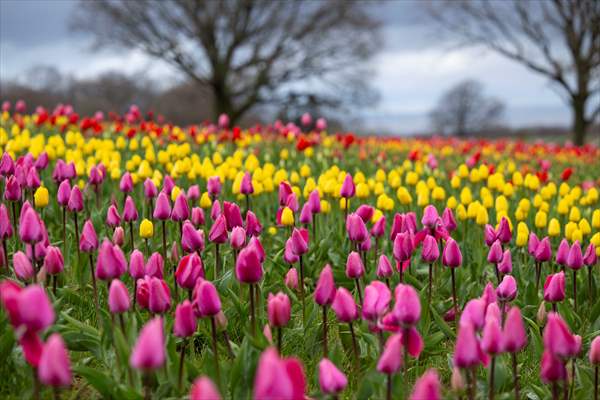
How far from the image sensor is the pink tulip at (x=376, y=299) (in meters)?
2.24

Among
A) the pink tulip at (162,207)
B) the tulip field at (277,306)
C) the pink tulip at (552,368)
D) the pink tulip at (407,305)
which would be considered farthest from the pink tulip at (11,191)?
the pink tulip at (552,368)

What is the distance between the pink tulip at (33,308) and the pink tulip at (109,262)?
0.68 m

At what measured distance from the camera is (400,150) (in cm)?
1343

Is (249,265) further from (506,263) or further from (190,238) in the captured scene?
(506,263)

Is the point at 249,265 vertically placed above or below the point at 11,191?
below

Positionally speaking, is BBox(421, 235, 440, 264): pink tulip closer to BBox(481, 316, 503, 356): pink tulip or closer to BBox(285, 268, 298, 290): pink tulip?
BBox(285, 268, 298, 290): pink tulip

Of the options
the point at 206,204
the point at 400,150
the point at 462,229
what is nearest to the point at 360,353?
the point at 206,204

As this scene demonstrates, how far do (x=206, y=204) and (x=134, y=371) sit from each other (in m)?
2.28

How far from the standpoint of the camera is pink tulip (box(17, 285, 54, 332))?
163 centimetres

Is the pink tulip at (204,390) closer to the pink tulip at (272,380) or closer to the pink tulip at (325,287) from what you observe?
the pink tulip at (272,380)

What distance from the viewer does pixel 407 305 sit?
6.78ft

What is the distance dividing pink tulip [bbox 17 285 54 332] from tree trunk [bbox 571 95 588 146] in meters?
26.9

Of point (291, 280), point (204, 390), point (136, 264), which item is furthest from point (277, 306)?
point (291, 280)

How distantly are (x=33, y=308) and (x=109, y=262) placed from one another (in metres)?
0.75
